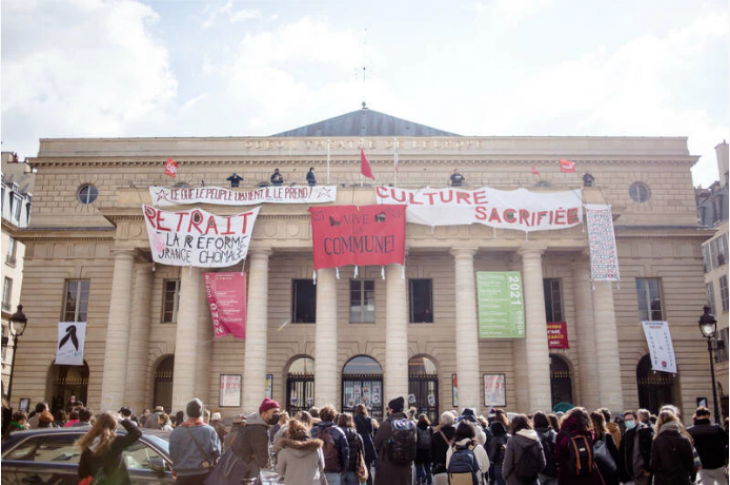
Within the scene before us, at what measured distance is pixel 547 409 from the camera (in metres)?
23.8

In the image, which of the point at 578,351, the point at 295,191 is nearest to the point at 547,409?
the point at 578,351

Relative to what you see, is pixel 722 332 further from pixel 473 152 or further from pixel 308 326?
pixel 308 326

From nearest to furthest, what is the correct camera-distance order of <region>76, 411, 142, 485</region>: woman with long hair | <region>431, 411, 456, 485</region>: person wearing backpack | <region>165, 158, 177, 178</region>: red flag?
<region>76, 411, 142, 485</region>: woman with long hair → <region>431, 411, 456, 485</region>: person wearing backpack → <region>165, 158, 177, 178</region>: red flag

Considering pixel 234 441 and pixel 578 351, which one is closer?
pixel 234 441

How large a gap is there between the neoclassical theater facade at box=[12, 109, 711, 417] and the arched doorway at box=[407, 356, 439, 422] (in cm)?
6

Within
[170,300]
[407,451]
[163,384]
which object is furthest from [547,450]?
[170,300]

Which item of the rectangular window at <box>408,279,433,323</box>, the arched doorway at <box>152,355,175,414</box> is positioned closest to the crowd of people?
the rectangular window at <box>408,279,433,323</box>

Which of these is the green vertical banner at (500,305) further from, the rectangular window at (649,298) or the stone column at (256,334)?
the stone column at (256,334)

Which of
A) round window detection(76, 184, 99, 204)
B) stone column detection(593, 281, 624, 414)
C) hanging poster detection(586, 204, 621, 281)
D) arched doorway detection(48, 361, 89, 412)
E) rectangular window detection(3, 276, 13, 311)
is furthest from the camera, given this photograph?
rectangular window detection(3, 276, 13, 311)

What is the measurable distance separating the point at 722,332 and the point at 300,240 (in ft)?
94.0

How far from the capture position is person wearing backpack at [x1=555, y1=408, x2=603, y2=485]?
8531mm

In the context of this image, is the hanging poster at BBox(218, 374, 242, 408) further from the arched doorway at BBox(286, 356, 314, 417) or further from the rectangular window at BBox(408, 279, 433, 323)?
the rectangular window at BBox(408, 279, 433, 323)

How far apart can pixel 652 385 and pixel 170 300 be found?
70.1 ft

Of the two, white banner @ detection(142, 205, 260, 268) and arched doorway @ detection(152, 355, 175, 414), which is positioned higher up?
Answer: white banner @ detection(142, 205, 260, 268)
